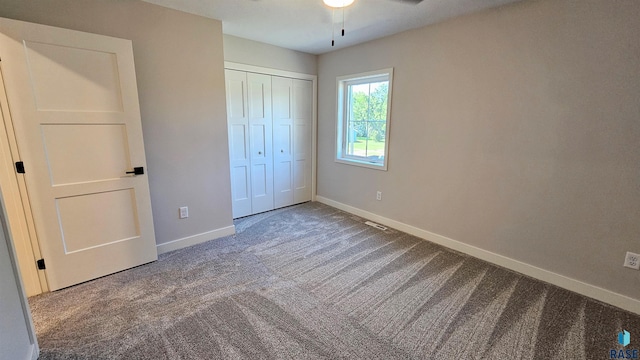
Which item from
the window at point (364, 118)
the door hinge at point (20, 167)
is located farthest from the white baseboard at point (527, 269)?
the door hinge at point (20, 167)

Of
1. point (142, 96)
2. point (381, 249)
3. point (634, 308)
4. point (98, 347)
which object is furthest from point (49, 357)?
point (634, 308)

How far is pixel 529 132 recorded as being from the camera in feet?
7.65

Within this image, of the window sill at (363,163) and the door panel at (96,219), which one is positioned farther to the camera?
the window sill at (363,163)

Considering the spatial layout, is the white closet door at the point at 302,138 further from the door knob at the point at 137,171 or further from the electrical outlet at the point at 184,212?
the door knob at the point at 137,171

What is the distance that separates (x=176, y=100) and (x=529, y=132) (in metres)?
3.23

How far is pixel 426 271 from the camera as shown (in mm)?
2502

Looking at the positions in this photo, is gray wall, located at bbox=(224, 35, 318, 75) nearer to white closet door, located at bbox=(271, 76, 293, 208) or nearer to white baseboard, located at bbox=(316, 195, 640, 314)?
white closet door, located at bbox=(271, 76, 293, 208)

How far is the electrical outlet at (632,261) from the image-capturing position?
197 cm

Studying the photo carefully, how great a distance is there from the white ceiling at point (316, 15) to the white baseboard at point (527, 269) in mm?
2264

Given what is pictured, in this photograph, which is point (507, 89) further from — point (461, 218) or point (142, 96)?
point (142, 96)

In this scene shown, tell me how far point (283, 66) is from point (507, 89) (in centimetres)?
272

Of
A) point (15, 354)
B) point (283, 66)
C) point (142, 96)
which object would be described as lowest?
point (15, 354)

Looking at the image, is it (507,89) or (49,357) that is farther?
(507,89)

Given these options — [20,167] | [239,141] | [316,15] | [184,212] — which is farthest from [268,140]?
[20,167]
